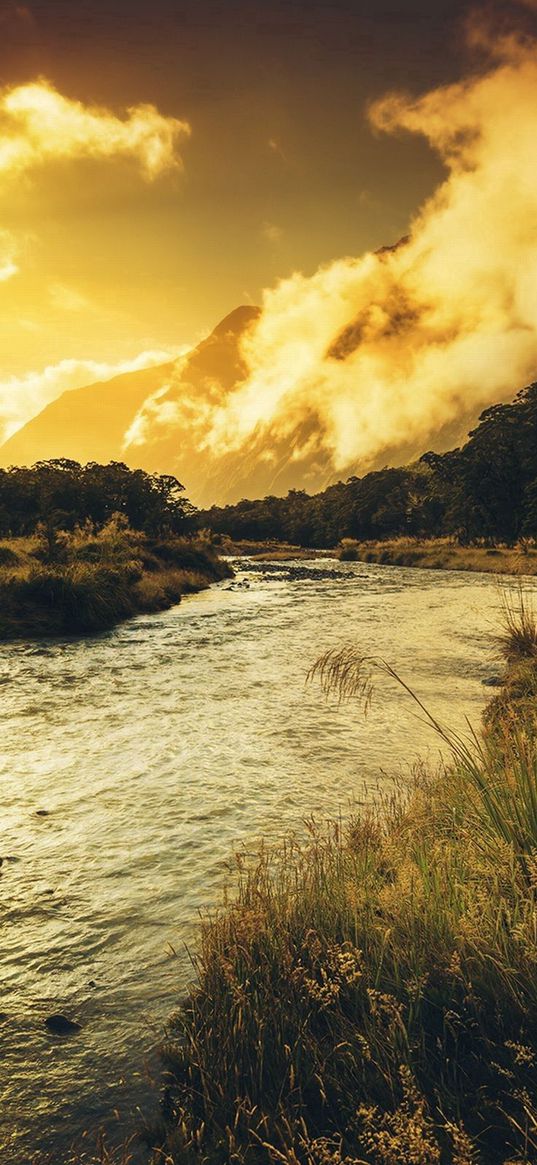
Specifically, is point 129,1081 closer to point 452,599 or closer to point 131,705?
point 131,705

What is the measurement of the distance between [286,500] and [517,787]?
12194 centimetres

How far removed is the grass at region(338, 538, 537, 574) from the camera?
41.5 metres

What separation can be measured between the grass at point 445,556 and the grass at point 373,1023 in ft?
109

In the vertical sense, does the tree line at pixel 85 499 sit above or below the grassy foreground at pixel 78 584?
above

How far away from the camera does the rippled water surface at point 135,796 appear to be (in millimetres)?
3211

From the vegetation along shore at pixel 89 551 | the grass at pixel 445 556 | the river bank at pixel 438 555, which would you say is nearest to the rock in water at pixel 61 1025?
the vegetation along shore at pixel 89 551

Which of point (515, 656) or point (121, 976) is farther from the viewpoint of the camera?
point (515, 656)

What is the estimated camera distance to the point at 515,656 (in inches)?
509

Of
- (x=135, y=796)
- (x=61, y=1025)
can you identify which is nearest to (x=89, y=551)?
(x=135, y=796)

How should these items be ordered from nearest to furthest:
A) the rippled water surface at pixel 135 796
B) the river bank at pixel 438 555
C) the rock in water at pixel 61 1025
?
the rippled water surface at pixel 135 796
the rock in water at pixel 61 1025
the river bank at pixel 438 555

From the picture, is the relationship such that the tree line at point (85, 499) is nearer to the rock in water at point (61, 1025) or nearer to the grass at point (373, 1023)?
the rock in water at point (61, 1025)

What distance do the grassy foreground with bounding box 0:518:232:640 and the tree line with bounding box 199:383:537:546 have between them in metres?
33.6

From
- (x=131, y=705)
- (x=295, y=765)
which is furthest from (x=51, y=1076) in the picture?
(x=131, y=705)

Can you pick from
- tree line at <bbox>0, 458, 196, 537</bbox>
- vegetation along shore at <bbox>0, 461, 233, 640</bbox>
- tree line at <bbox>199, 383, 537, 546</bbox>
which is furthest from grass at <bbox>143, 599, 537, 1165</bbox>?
tree line at <bbox>199, 383, 537, 546</bbox>
